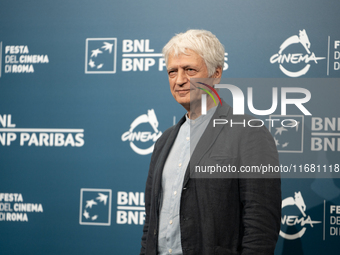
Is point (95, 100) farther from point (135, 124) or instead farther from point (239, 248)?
point (239, 248)

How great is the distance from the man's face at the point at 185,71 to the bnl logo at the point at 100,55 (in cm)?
110

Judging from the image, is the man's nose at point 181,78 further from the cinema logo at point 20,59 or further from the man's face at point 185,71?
the cinema logo at point 20,59

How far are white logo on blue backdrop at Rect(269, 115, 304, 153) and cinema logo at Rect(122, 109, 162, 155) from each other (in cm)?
73

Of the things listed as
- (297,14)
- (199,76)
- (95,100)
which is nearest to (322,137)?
(297,14)

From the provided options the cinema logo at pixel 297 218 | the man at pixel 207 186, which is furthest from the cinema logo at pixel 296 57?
the man at pixel 207 186

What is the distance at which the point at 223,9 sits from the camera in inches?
85.7

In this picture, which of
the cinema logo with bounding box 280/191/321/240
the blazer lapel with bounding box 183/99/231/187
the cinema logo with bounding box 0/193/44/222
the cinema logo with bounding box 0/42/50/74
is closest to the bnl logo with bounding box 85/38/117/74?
the cinema logo with bounding box 0/42/50/74

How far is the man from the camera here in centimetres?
105

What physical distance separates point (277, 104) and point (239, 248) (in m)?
1.17

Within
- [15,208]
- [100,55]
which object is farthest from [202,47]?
[15,208]

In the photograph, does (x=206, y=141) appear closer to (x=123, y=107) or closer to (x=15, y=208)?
(x=123, y=107)

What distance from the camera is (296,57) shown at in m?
2.08

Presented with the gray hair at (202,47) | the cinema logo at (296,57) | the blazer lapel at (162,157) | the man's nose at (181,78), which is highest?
the cinema logo at (296,57)

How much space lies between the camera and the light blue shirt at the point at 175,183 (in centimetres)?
116
